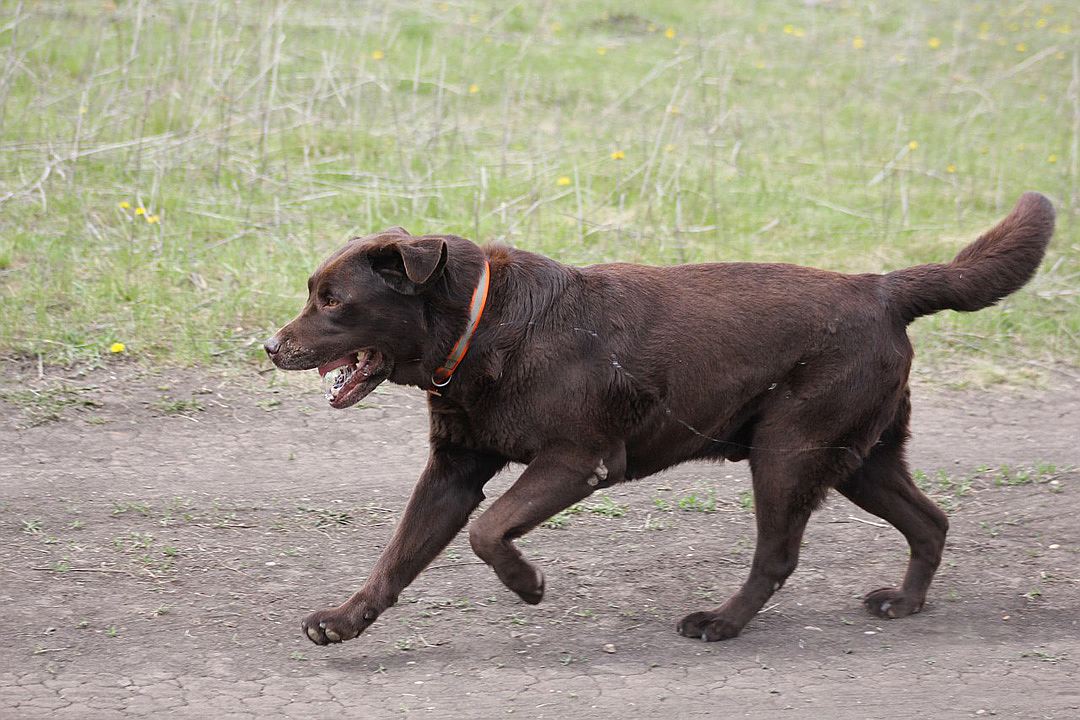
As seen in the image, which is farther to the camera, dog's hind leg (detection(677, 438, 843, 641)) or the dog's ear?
dog's hind leg (detection(677, 438, 843, 641))

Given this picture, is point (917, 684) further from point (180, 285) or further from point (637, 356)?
point (180, 285)

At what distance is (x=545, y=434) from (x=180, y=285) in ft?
11.7

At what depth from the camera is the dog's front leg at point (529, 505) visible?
397cm

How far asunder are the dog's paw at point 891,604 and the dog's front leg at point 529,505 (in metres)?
1.16

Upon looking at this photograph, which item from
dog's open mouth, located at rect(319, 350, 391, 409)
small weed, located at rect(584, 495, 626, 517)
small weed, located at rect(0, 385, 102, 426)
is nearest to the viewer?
dog's open mouth, located at rect(319, 350, 391, 409)

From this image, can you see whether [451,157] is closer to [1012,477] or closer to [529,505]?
[1012,477]

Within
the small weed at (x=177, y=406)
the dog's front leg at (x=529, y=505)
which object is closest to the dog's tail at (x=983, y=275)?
the dog's front leg at (x=529, y=505)

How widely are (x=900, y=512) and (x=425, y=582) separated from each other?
1.71 metres

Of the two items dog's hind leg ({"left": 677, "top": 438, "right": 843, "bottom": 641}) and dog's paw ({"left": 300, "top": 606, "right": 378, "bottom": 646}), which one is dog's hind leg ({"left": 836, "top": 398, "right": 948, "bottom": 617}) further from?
dog's paw ({"left": 300, "top": 606, "right": 378, "bottom": 646})

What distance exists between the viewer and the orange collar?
13.3 feet

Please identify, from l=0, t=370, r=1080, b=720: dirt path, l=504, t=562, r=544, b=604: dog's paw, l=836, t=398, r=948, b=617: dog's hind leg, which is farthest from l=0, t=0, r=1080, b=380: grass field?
l=504, t=562, r=544, b=604: dog's paw

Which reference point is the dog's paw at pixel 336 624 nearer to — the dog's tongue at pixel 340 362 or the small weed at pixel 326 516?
the dog's tongue at pixel 340 362

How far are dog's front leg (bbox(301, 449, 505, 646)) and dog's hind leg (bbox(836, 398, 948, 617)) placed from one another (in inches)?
52.0

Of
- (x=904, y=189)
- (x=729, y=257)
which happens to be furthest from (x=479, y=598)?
(x=904, y=189)
